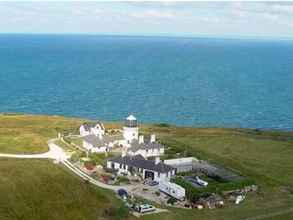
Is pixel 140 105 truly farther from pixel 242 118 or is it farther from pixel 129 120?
pixel 129 120

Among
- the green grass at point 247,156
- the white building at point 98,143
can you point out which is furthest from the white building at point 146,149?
the white building at point 98,143

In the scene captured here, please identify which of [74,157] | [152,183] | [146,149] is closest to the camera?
[152,183]

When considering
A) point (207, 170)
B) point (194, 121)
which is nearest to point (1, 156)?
point (207, 170)

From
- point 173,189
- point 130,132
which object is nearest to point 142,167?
point 173,189

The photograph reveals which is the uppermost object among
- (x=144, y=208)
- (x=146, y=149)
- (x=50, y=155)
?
(x=146, y=149)

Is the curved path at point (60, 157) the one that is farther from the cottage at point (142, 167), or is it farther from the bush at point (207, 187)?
the bush at point (207, 187)

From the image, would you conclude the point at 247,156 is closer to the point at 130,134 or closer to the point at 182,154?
the point at 182,154

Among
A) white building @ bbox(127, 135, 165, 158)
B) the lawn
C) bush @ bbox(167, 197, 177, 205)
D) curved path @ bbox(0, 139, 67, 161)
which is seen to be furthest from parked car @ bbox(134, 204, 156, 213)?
the lawn
